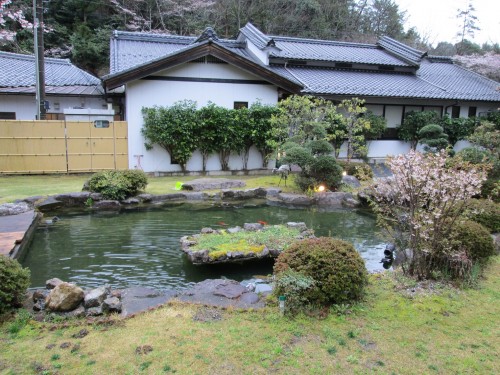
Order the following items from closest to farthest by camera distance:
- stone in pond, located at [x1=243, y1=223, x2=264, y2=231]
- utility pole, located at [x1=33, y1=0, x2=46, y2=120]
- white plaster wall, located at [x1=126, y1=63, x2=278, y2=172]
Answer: stone in pond, located at [x1=243, y1=223, x2=264, y2=231], utility pole, located at [x1=33, y1=0, x2=46, y2=120], white plaster wall, located at [x1=126, y1=63, x2=278, y2=172]

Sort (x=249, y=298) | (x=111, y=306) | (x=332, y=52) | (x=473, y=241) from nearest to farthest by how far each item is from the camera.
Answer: (x=111, y=306), (x=249, y=298), (x=473, y=241), (x=332, y=52)

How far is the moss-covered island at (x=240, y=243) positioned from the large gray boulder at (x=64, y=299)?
234cm

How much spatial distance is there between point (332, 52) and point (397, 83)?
400 cm

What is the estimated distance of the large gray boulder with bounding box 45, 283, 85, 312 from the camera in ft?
14.5

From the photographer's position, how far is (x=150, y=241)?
809 cm

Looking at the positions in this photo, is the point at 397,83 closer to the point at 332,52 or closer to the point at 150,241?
the point at 332,52

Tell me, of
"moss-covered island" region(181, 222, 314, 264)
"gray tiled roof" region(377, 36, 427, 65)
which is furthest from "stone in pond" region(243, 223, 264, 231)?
"gray tiled roof" region(377, 36, 427, 65)

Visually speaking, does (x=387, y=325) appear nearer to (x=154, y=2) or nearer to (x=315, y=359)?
(x=315, y=359)

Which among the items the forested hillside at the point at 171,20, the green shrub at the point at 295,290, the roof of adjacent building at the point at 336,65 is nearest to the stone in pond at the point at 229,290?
the green shrub at the point at 295,290

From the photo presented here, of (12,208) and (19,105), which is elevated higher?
(19,105)

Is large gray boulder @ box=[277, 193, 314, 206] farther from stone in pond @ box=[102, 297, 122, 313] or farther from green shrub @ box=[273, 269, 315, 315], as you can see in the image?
stone in pond @ box=[102, 297, 122, 313]

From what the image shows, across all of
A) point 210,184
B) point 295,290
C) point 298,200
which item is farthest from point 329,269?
point 210,184

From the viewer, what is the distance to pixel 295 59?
63.9 ft

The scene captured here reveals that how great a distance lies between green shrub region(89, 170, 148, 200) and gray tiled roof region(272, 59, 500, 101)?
875 cm
